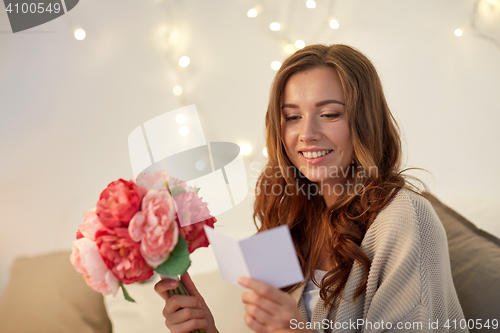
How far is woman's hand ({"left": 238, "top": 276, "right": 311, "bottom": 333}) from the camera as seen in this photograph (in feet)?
2.30

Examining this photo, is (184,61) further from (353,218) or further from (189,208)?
(189,208)

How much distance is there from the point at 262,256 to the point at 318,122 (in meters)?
0.54

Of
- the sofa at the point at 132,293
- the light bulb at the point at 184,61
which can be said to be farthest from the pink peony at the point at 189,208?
the light bulb at the point at 184,61

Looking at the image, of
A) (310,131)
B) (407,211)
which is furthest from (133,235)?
(407,211)

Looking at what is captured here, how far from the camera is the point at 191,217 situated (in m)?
0.72

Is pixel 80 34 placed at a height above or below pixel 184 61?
above

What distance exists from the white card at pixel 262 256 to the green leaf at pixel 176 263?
6 centimetres

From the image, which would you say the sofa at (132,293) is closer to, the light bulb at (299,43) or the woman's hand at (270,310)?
the woman's hand at (270,310)

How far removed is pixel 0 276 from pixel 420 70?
184 centimetres

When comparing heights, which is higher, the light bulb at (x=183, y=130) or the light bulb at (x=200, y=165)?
the light bulb at (x=183, y=130)

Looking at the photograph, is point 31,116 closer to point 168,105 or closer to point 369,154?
point 168,105

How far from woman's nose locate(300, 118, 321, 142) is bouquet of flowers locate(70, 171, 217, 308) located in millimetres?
453

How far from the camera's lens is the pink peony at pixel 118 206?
665 millimetres

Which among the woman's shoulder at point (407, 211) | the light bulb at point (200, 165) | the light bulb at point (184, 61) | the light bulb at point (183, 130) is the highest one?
the light bulb at point (184, 61)
